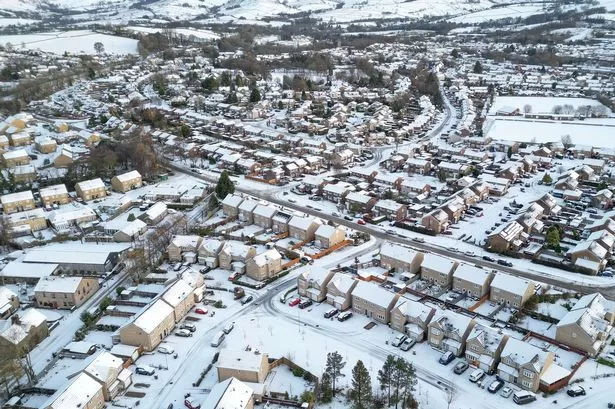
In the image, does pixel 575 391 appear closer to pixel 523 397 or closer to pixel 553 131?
pixel 523 397

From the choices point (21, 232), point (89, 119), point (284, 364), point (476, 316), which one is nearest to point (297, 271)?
point (284, 364)

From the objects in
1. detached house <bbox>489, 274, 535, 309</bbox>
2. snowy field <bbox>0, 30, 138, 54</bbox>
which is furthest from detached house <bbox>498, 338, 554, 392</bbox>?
snowy field <bbox>0, 30, 138, 54</bbox>

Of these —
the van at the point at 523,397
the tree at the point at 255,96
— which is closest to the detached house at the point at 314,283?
the van at the point at 523,397

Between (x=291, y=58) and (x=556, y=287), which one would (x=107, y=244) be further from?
(x=291, y=58)

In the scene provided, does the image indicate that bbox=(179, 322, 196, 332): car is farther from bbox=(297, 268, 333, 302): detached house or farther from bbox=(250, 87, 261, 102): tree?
bbox=(250, 87, 261, 102): tree

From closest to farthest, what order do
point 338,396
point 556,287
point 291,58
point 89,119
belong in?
point 338,396 → point 556,287 → point 89,119 → point 291,58
